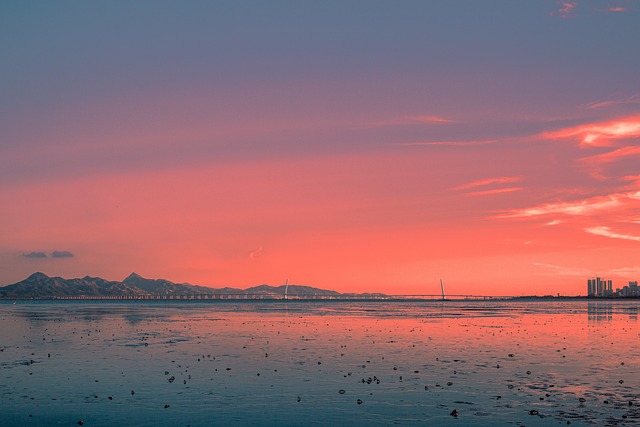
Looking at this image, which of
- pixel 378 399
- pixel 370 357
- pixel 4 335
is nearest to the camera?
pixel 378 399

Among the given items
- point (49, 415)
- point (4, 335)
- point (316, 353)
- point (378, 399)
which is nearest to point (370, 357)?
point (316, 353)

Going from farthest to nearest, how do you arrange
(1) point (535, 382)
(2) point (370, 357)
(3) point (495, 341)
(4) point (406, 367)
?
(3) point (495, 341) → (2) point (370, 357) → (4) point (406, 367) → (1) point (535, 382)

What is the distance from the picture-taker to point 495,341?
5766 cm

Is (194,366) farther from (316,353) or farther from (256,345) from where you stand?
(256,345)

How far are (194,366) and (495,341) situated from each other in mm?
30833

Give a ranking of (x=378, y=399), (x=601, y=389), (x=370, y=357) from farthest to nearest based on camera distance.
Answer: (x=370, y=357) < (x=601, y=389) < (x=378, y=399)

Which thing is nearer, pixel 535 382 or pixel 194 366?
pixel 535 382

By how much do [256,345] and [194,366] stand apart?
14.0 meters

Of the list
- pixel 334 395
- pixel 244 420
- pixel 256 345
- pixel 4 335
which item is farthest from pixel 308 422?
pixel 4 335

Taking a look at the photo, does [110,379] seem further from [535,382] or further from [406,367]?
[535,382]

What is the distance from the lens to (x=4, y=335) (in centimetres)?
6612

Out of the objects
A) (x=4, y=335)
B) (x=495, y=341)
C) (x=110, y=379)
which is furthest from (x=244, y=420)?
(x=4, y=335)

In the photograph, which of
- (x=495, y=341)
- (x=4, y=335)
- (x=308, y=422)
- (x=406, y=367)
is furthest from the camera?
(x=4, y=335)

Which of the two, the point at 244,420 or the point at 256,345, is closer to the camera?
the point at 244,420
